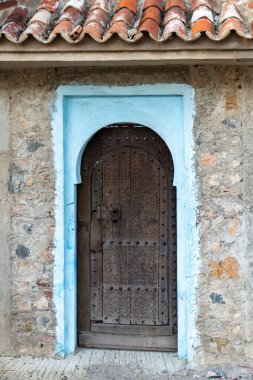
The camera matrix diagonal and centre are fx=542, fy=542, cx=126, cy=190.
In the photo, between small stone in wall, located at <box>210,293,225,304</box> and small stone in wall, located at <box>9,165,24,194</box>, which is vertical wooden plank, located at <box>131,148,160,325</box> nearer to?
small stone in wall, located at <box>210,293,225,304</box>

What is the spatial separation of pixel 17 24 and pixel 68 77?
57 cm

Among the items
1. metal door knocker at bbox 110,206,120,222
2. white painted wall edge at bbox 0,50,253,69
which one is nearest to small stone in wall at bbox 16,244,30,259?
metal door knocker at bbox 110,206,120,222

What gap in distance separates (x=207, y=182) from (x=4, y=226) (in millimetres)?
1709

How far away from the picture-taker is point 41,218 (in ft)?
14.6

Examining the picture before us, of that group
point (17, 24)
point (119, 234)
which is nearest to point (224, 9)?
point (17, 24)

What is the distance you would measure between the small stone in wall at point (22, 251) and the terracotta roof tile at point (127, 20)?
1675 millimetres

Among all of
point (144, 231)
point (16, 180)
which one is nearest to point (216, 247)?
point (144, 231)

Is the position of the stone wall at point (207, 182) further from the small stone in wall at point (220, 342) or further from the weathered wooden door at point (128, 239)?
the weathered wooden door at point (128, 239)

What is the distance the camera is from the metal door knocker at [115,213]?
452 centimetres

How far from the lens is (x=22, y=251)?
4.50 meters

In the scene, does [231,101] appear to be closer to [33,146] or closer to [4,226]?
[33,146]

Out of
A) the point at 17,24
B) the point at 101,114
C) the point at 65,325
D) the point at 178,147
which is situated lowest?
the point at 65,325

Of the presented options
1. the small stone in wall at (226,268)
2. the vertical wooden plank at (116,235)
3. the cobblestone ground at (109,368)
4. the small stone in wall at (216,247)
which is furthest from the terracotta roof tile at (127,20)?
the cobblestone ground at (109,368)

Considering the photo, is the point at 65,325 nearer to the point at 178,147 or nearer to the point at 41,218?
the point at 41,218
